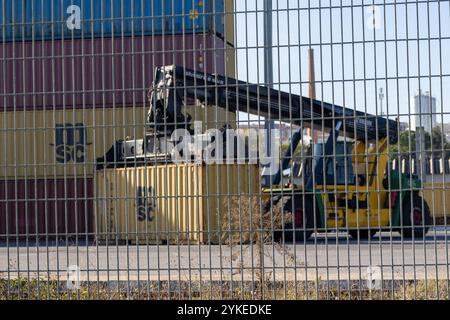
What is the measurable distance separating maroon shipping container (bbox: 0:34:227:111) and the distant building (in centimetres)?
169

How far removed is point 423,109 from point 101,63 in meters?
3.12

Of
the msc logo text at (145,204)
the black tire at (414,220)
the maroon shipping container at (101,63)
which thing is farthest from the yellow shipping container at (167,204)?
the black tire at (414,220)

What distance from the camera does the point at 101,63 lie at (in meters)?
8.77

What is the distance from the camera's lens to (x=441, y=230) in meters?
8.89

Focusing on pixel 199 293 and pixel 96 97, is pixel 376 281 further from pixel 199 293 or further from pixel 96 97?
pixel 96 97

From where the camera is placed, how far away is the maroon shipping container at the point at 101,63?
26.3 feet

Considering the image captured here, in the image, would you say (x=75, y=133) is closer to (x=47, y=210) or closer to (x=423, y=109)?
(x=47, y=210)

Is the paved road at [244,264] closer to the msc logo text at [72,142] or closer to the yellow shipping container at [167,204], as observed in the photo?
the yellow shipping container at [167,204]

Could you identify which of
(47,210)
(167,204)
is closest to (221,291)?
(167,204)

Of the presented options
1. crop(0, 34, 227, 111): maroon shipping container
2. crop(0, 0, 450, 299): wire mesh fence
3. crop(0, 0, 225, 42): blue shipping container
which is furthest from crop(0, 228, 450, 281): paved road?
crop(0, 0, 225, 42): blue shipping container

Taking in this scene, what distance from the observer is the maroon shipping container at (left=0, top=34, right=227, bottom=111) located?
8023mm

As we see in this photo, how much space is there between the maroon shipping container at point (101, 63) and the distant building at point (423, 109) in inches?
66.5

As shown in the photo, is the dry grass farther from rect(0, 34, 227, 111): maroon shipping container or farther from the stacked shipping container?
rect(0, 34, 227, 111): maroon shipping container
